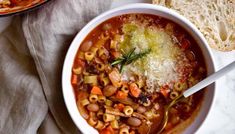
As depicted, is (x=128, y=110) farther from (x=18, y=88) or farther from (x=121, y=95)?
(x=18, y=88)

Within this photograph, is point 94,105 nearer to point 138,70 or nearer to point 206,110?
point 138,70

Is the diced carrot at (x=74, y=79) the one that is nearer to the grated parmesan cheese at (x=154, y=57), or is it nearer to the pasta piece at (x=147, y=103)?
the grated parmesan cheese at (x=154, y=57)

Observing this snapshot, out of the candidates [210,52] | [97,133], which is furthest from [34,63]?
[210,52]

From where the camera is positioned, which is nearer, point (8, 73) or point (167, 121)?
point (167, 121)

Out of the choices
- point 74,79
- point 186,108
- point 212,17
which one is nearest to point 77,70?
point 74,79

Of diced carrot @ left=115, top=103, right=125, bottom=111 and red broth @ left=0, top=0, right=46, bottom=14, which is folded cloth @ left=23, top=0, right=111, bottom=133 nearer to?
red broth @ left=0, top=0, right=46, bottom=14

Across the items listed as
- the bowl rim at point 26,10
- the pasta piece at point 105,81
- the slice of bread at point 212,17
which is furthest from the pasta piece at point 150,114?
the bowl rim at point 26,10

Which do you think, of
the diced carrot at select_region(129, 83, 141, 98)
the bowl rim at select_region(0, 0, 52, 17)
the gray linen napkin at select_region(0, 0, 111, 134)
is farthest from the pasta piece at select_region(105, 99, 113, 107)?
the bowl rim at select_region(0, 0, 52, 17)
